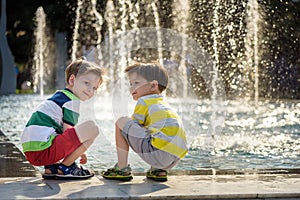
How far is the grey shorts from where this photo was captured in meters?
4.34

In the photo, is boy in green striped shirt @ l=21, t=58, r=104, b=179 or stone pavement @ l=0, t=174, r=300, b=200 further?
boy in green striped shirt @ l=21, t=58, r=104, b=179

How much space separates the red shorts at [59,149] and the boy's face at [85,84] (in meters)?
0.32

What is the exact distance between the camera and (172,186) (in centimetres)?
416

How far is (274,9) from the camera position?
24328 mm

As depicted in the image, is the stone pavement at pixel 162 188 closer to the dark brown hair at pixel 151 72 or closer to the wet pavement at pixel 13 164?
the wet pavement at pixel 13 164

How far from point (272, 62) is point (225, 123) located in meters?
15.6

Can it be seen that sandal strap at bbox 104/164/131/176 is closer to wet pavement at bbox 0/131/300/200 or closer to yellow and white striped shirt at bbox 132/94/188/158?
wet pavement at bbox 0/131/300/200

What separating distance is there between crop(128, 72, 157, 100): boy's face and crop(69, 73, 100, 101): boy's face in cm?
25

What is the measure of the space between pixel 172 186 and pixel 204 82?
12532mm

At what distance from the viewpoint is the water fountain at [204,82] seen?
6141 millimetres

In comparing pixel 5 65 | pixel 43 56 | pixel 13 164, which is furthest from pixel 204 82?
pixel 43 56

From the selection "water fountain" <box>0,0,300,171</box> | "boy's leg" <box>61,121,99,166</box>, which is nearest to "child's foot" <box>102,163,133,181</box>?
"boy's leg" <box>61,121,99,166</box>

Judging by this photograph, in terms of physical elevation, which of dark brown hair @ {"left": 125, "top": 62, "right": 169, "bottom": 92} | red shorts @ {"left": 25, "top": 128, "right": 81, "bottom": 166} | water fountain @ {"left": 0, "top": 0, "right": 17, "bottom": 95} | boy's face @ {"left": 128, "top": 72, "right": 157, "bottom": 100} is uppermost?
water fountain @ {"left": 0, "top": 0, "right": 17, "bottom": 95}

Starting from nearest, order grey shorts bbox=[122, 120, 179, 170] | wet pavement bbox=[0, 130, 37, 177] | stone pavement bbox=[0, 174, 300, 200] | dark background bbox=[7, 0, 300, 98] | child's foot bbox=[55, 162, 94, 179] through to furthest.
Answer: stone pavement bbox=[0, 174, 300, 200] < grey shorts bbox=[122, 120, 179, 170] < child's foot bbox=[55, 162, 94, 179] < wet pavement bbox=[0, 130, 37, 177] < dark background bbox=[7, 0, 300, 98]
